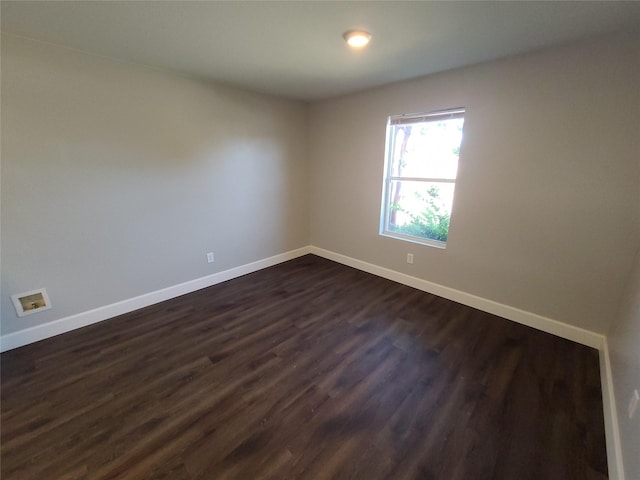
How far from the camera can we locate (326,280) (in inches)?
132

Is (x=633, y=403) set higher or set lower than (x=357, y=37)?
lower

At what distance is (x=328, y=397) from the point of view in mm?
1684

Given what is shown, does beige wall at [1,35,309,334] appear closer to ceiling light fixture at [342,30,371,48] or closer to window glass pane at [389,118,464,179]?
window glass pane at [389,118,464,179]

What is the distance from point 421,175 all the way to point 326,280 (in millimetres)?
1643

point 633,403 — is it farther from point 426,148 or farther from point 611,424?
point 426,148

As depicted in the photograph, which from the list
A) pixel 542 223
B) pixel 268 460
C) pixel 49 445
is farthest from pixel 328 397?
pixel 542 223

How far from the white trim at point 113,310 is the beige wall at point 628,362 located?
10.9 ft

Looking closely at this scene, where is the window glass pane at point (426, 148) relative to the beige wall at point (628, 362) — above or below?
above

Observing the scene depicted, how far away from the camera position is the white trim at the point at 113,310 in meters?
2.11

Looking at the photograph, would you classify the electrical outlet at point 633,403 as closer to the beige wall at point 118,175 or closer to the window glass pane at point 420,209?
the window glass pane at point 420,209

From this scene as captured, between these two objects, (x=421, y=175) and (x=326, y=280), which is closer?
(x=421, y=175)

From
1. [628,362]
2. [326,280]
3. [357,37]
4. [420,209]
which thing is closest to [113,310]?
[326,280]

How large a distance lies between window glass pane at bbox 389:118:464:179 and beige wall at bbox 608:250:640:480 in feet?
5.10

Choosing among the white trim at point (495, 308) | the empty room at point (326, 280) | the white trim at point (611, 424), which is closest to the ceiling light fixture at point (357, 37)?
the empty room at point (326, 280)
